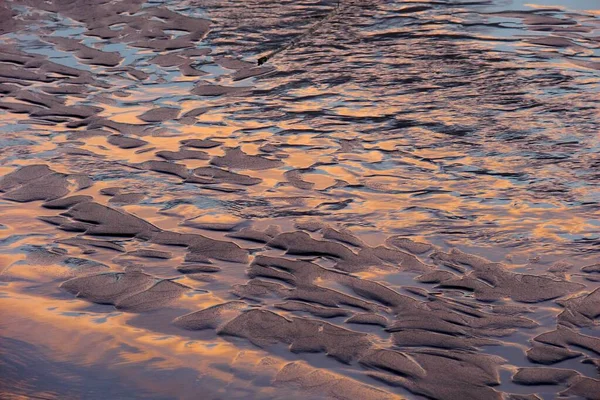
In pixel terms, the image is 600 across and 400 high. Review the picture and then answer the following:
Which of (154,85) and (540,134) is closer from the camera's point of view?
(540,134)

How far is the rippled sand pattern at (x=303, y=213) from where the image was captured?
241 cm

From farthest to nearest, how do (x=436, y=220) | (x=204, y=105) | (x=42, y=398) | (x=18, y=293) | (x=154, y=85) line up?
(x=154, y=85) < (x=204, y=105) < (x=436, y=220) < (x=18, y=293) < (x=42, y=398)

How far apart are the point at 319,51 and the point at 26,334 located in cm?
332

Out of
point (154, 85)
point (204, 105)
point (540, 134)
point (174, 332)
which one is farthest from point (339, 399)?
point (154, 85)

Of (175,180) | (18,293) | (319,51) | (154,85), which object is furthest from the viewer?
(319,51)

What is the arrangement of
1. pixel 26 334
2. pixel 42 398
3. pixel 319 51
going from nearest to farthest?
pixel 42 398 → pixel 26 334 → pixel 319 51

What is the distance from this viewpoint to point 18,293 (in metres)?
2.79

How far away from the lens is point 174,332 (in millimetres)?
2578

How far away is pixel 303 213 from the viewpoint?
11.0 ft

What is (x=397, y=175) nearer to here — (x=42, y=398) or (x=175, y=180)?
(x=175, y=180)

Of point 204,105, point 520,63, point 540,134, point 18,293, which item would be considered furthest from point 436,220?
point 520,63

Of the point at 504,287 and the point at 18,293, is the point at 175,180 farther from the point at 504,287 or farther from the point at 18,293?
the point at 504,287

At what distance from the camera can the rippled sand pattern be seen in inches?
94.8

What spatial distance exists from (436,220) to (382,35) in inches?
109
